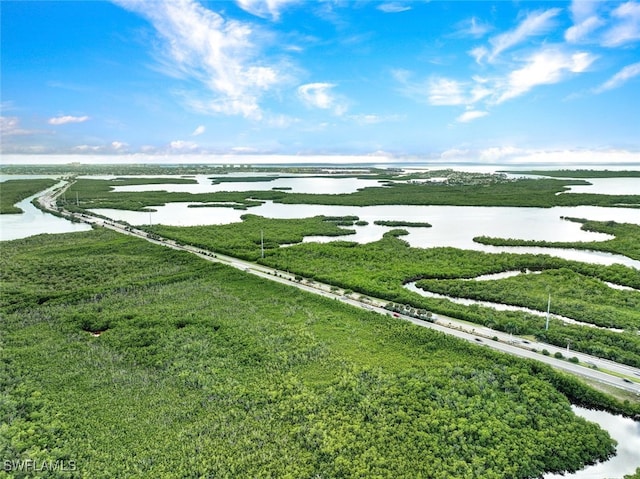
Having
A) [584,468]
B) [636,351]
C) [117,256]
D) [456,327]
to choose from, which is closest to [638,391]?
[636,351]

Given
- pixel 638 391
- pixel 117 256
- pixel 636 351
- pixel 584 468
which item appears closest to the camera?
pixel 584 468

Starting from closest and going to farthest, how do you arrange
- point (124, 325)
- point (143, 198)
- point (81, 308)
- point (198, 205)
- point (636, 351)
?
point (636, 351), point (124, 325), point (81, 308), point (198, 205), point (143, 198)

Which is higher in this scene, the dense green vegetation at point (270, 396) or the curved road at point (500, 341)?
the curved road at point (500, 341)

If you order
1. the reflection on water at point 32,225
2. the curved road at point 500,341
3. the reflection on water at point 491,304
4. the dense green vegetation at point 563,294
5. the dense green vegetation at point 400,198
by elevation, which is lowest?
the reflection on water at point 491,304

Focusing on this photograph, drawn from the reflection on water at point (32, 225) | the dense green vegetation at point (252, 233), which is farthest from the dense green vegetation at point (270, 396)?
the reflection on water at point (32, 225)

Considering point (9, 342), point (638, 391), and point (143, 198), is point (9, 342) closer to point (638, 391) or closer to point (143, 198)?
point (638, 391)

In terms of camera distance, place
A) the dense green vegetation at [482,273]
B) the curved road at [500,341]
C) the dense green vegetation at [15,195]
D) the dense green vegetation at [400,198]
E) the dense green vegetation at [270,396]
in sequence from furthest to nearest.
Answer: the dense green vegetation at [400,198]
the dense green vegetation at [15,195]
the dense green vegetation at [482,273]
the curved road at [500,341]
the dense green vegetation at [270,396]

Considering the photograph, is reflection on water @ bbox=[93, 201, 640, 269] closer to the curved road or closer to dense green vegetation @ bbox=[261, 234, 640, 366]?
dense green vegetation @ bbox=[261, 234, 640, 366]

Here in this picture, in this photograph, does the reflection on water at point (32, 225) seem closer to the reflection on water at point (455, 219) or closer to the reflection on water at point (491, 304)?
the reflection on water at point (455, 219)
